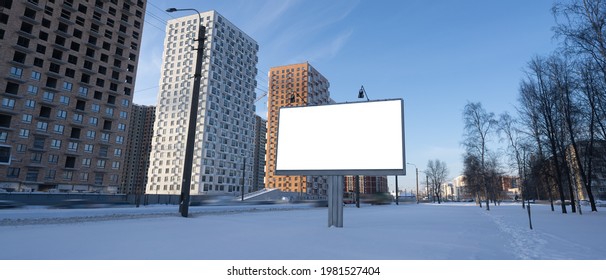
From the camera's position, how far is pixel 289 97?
124 meters

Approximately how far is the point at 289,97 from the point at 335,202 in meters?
113

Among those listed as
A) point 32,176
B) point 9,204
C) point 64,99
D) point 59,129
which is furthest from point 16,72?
point 9,204

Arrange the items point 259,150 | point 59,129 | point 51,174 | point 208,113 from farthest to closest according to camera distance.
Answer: point 259,150, point 208,113, point 59,129, point 51,174

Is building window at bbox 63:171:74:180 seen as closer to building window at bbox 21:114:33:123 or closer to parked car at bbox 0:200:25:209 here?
building window at bbox 21:114:33:123

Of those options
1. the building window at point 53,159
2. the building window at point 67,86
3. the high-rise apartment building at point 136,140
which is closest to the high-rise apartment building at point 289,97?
the high-rise apartment building at point 136,140

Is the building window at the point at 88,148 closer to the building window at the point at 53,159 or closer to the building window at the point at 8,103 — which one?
the building window at the point at 53,159

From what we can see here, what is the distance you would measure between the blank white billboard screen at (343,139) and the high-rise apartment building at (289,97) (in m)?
99.5

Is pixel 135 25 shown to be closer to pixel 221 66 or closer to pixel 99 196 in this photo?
pixel 221 66

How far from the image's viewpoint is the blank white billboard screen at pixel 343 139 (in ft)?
40.7

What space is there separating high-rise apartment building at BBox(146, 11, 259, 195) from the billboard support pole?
7669 cm

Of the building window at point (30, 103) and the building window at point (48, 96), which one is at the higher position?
the building window at point (48, 96)

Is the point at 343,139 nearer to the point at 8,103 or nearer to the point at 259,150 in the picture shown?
the point at 8,103

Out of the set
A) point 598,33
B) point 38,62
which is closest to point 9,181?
point 38,62

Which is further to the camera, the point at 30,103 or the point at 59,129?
the point at 59,129
